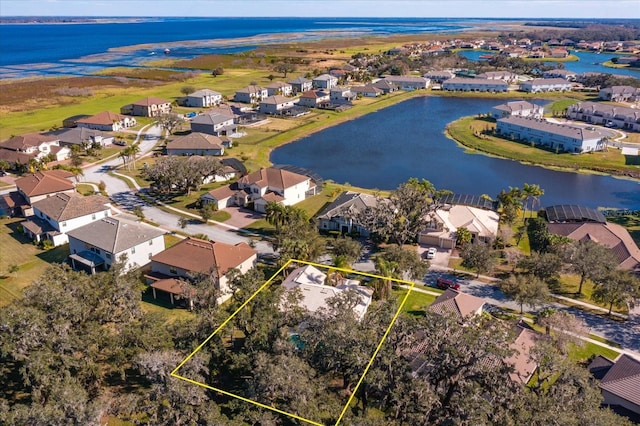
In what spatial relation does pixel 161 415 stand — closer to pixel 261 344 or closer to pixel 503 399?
pixel 261 344

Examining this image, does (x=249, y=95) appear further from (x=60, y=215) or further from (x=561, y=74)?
(x=561, y=74)

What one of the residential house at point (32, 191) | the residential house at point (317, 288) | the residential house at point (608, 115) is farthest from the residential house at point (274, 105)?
the residential house at point (317, 288)

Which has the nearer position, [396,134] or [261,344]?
[261,344]

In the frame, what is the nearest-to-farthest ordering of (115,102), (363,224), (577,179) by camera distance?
(363,224) → (577,179) → (115,102)

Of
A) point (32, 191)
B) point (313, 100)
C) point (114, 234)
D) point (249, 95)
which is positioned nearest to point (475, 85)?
point (313, 100)

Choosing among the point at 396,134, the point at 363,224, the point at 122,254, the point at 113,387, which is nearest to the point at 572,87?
the point at 396,134

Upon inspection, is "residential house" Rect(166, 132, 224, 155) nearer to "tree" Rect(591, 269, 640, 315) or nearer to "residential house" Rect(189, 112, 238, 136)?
"residential house" Rect(189, 112, 238, 136)

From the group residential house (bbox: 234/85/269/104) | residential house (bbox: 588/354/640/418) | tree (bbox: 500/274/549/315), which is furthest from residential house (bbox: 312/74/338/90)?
residential house (bbox: 588/354/640/418)
